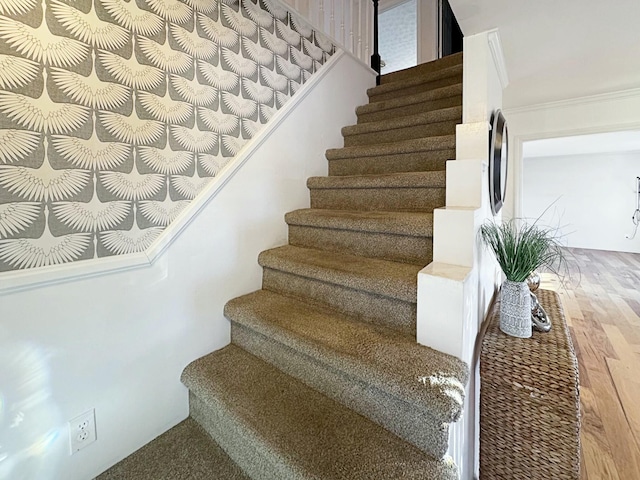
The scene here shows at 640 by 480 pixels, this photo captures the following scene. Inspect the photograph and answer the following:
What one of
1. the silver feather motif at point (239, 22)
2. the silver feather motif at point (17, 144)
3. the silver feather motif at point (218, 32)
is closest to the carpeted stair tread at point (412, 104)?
the silver feather motif at point (239, 22)

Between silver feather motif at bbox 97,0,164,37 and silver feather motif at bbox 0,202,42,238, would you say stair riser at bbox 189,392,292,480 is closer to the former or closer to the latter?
Result: silver feather motif at bbox 0,202,42,238

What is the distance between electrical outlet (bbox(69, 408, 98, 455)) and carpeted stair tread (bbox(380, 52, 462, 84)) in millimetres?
3056

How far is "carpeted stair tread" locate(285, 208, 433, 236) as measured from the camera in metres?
1.31

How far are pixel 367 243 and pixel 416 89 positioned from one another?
1660 millimetres

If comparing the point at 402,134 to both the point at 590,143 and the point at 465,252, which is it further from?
the point at 590,143

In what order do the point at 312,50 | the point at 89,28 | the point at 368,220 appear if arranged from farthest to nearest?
the point at 312,50 < the point at 368,220 < the point at 89,28

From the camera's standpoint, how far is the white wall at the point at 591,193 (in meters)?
6.42

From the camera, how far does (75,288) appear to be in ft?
3.22

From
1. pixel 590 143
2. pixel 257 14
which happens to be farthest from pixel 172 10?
pixel 590 143

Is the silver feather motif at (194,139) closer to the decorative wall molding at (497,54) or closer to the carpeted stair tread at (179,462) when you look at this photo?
the carpeted stair tread at (179,462)

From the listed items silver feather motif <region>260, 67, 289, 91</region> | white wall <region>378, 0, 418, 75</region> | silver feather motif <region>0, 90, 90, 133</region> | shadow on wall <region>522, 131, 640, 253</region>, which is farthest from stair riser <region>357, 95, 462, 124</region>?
shadow on wall <region>522, 131, 640, 253</region>

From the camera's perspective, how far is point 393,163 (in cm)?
185

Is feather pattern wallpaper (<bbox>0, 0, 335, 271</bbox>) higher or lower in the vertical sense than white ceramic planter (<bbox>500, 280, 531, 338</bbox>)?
higher

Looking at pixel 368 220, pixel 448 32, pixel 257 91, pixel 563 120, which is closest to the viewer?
pixel 368 220
